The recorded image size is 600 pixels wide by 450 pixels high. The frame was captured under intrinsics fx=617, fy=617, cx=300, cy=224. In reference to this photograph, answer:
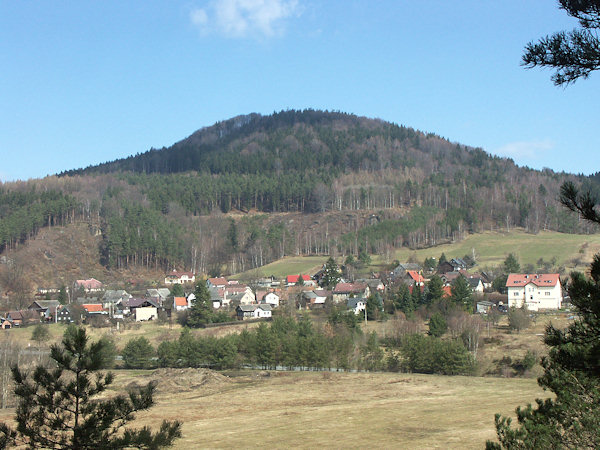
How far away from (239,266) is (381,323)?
192 ft

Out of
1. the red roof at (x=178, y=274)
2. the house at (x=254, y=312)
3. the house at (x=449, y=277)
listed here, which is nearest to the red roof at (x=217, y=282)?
the red roof at (x=178, y=274)

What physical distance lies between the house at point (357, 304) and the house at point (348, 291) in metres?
5.07

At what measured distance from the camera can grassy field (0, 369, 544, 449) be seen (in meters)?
28.3

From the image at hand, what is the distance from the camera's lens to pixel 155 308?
8112cm

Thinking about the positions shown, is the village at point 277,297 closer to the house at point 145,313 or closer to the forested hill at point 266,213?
the house at point 145,313

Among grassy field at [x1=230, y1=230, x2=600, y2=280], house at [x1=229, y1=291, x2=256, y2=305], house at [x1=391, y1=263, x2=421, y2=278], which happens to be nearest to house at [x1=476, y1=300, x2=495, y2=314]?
house at [x1=391, y1=263, x2=421, y2=278]

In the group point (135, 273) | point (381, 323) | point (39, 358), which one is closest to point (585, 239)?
point (381, 323)

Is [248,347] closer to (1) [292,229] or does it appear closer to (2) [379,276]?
(2) [379,276]

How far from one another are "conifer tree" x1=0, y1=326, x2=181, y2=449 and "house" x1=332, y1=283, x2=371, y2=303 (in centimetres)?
6563

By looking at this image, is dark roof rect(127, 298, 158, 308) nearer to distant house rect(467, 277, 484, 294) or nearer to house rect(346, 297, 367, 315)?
house rect(346, 297, 367, 315)

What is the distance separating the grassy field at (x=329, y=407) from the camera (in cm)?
2831

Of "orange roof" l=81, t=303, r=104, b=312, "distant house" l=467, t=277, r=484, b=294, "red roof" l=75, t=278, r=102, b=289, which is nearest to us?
"orange roof" l=81, t=303, r=104, b=312

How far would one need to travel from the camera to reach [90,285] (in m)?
100

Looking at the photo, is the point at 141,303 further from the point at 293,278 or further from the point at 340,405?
the point at 340,405
